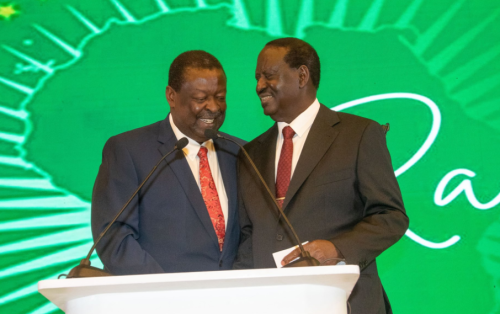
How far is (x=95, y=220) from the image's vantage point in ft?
8.50

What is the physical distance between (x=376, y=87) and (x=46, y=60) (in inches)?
78.2

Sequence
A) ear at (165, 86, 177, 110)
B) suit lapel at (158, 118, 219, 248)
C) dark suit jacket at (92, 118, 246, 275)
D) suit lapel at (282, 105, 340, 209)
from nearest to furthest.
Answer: suit lapel at (282, 105, 340, 209)
dark suit jacket at (92, 118, 246, 275)
suit lapel at (158, 118, 219, 248)
ear at (165, 86, 177, 110)

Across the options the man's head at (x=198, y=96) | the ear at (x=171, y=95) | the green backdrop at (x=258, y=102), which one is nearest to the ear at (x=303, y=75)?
the man's head at (x=198, y=96)

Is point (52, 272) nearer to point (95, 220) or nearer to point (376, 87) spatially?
point (95, 220)

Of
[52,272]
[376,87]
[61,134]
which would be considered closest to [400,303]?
[376,87]

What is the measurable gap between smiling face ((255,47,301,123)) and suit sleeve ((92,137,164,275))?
68cm

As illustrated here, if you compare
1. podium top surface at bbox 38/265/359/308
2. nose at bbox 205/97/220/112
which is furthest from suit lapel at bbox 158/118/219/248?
podium top surface at bbox 38/265/359/308

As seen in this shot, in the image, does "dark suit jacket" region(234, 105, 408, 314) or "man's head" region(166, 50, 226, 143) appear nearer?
"dark suit jacket" region(234, 105, 408, 314)

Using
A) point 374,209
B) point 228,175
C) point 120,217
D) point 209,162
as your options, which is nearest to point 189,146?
point 209,162

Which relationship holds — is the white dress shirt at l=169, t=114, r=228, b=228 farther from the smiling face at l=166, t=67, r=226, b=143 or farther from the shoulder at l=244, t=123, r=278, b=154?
the shoulder at l=244, t=123, r=278, b=154

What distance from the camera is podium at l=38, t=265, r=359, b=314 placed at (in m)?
1.49

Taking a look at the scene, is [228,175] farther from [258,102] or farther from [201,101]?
[258,102]

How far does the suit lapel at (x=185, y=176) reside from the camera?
2623 millimetres

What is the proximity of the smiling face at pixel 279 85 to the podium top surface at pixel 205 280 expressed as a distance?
122 centimetres
